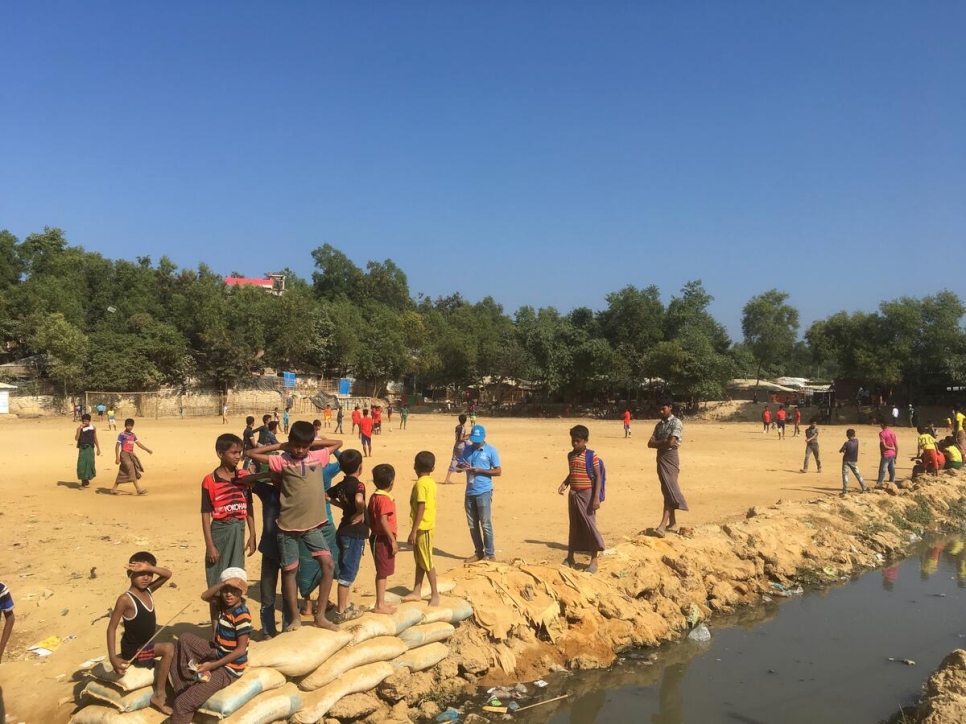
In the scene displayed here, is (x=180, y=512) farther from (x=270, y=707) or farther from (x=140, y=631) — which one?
(x=270, y=707)

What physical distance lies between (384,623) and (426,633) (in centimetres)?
48

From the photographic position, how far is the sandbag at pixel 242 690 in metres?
4.27

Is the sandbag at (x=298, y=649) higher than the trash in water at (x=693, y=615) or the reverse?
higher

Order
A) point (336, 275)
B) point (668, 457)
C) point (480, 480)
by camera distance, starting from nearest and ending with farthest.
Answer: point (480, 480)
point (668, 457)
point (336, 275)

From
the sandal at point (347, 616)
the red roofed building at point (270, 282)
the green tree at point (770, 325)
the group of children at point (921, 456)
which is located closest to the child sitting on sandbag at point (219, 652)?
the sandal at point (347, 616)

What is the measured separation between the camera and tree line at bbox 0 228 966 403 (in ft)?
135

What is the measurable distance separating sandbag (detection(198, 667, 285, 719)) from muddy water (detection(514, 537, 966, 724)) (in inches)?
85.7

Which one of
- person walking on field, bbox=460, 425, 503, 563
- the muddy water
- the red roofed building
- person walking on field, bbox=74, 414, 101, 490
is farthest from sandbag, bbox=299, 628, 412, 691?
the red roofed building

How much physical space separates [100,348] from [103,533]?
3940cm

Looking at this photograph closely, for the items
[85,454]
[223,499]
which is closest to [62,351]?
[85,454]

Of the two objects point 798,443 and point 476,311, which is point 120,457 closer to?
point 798,443

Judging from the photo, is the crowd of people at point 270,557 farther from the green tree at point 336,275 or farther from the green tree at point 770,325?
the green tree at point 336,275

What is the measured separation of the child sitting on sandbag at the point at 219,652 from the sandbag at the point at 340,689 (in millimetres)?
571

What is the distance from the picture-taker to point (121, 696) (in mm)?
4297
